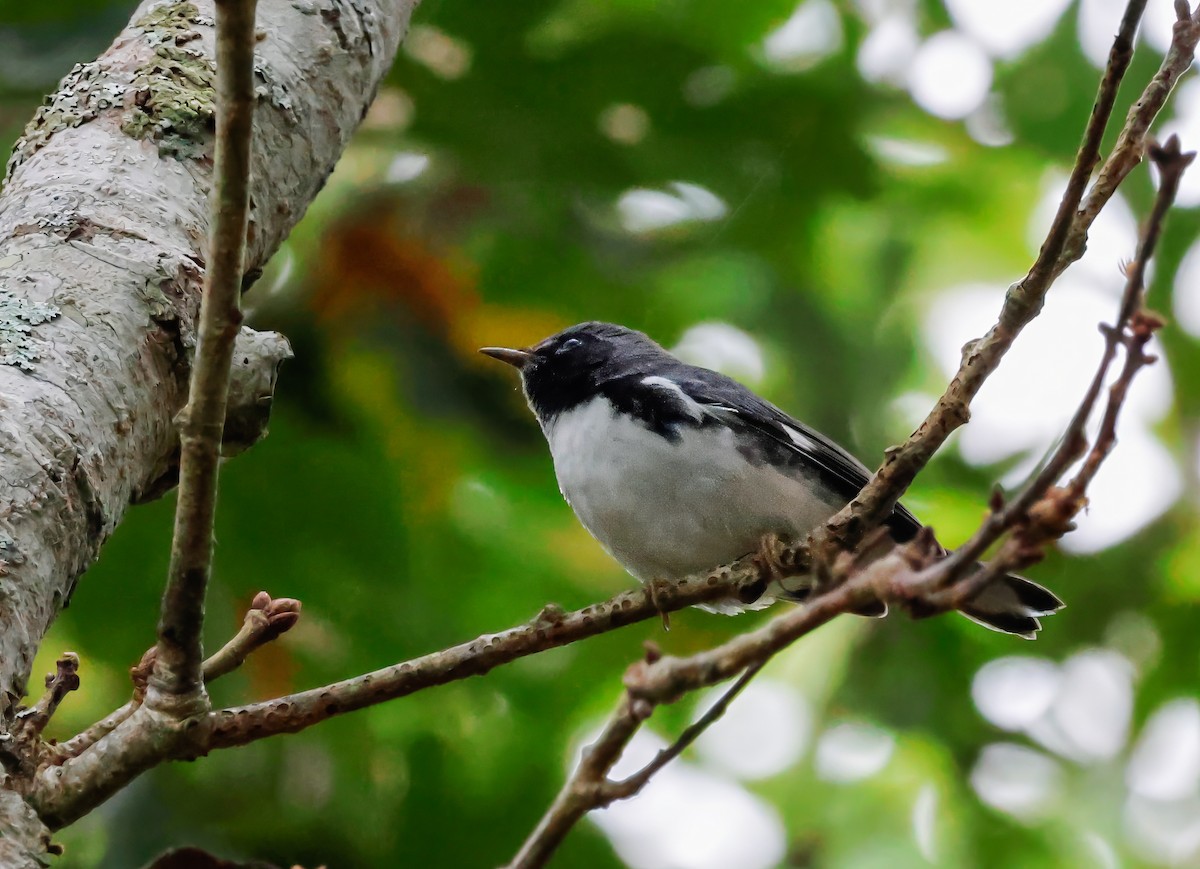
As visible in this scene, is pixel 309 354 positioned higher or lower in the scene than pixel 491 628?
higher

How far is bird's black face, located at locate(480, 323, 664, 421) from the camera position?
411 cm

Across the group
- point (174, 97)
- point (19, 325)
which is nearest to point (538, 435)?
point (174, 97)

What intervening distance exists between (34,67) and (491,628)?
257 centimetres

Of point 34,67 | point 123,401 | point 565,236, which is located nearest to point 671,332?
point 565,236

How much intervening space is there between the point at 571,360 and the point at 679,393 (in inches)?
28.7

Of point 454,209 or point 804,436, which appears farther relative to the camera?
point 454,209

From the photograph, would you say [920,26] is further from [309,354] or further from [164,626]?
[164,626]

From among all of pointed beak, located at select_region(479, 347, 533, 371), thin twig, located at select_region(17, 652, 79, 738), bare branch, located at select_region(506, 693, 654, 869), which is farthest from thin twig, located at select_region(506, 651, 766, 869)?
pointed beak, located at select_region(479, 347, 533, 371)

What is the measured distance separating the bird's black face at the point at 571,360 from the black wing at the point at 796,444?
303mm

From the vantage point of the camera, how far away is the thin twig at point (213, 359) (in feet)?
4.99

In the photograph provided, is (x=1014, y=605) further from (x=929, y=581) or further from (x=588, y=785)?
(x=588, y=785)

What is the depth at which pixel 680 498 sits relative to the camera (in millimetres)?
3484

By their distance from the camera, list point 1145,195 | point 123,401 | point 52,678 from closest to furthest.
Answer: point 52,678 → point 123,401 → point 1145,195

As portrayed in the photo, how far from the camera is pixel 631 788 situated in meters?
1.29
